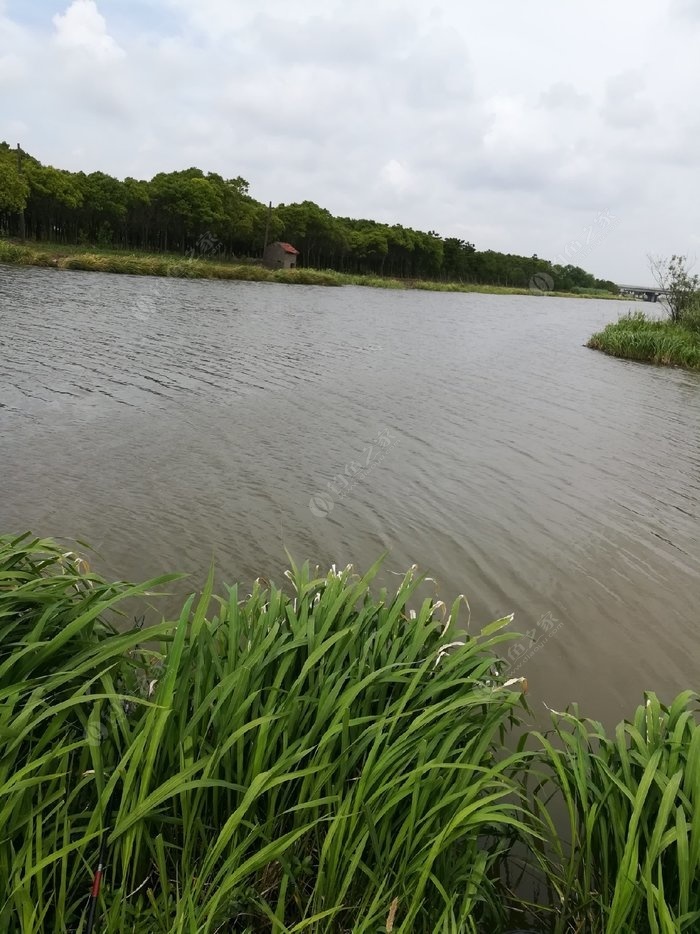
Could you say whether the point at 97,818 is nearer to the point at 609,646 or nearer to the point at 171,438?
the point at 609,646

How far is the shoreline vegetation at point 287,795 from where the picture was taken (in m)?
2.06

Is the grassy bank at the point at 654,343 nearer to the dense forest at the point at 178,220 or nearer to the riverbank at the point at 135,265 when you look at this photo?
the riverbank at the point at 135,265

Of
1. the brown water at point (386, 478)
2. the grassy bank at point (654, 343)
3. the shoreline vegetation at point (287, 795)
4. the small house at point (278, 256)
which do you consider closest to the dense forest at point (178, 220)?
the small house at point (278, 256)

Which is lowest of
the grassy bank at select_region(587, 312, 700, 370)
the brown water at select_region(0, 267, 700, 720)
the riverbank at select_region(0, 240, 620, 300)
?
the brown water at select_region(0, 267, 700, 720)

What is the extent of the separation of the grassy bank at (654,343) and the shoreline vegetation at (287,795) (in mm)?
25186

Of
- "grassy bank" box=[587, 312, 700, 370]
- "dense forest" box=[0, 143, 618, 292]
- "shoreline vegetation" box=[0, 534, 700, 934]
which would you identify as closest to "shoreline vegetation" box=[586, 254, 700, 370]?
"grassy bank" box=[587, 312, 700, 370]

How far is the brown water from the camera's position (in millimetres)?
5734

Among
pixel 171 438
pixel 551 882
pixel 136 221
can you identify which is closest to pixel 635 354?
pixel 171 438

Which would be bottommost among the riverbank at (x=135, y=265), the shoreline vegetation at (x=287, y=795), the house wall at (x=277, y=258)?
the shoreline vegetation at (x=287, y=795)

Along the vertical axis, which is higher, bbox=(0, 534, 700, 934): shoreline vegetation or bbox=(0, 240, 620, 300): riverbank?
bbox=(0, 240, 620, 300): riverbank

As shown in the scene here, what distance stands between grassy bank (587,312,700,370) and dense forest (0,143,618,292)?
45.4m

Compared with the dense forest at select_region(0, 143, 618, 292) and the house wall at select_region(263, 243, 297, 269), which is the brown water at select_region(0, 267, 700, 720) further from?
the house wall at select_region(263, 243, 297, 269)

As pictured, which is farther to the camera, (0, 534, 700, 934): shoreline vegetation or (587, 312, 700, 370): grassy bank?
(587, 312, 700, 370): grassy bank

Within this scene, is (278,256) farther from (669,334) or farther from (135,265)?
(669,334)
